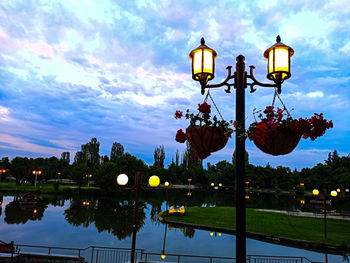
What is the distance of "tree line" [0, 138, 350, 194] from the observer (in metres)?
67.5

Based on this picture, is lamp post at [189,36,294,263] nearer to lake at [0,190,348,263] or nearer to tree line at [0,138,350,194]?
lake at [0,190,348,263]

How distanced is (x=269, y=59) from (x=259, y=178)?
Answer: 107m

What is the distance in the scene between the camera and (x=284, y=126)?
3.65 metres

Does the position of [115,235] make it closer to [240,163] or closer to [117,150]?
[240,163]

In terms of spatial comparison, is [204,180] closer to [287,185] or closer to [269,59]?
[287,185]

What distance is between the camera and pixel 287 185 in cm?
9931

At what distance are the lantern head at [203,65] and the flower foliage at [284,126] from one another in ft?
3.53

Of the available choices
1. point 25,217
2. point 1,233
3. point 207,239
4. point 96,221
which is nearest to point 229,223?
point 207,239

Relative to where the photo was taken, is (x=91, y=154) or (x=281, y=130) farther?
(x=91, y=154)

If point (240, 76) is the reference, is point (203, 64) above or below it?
above

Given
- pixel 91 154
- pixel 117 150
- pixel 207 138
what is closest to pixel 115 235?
pixel 207 138

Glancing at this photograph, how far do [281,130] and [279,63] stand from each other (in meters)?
1.13

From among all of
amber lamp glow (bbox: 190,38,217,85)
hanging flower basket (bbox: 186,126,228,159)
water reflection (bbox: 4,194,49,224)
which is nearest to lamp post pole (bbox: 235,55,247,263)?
hanging flower basket (bbox: 186,126,228,159)

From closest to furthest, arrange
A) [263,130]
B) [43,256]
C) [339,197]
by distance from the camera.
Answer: [263,130] < [43,256] < [339,197]
